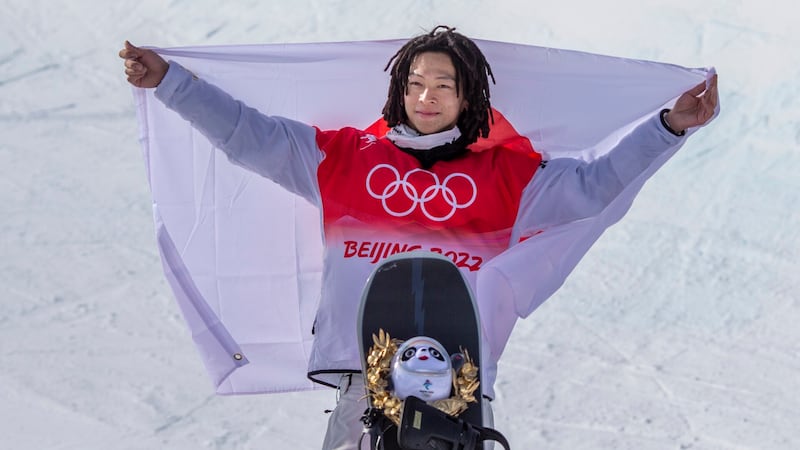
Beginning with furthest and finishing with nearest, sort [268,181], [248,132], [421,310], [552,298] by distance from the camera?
[552,298], [268,181], [248,132], [421,310]

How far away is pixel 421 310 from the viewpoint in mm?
2699

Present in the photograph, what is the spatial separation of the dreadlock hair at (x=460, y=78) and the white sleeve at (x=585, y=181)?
0.20 m

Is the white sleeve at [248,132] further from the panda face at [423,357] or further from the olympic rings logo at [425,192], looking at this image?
the panda face at [423,357]

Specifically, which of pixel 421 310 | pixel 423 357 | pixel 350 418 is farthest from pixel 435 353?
pixel 350 418

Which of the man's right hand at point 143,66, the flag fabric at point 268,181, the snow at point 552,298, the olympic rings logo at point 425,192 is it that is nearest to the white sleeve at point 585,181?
the olympic rings logo at point 425,192

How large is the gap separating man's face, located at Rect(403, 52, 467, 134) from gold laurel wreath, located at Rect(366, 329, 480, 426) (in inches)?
22.5

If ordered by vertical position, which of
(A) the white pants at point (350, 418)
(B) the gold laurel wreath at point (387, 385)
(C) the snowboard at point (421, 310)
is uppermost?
(C) the snowboard at point (421, 310)

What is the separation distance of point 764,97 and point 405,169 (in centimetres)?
293

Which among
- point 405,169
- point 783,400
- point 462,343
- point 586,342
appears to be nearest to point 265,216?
point 405,169

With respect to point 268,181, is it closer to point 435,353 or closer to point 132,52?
point 132,52

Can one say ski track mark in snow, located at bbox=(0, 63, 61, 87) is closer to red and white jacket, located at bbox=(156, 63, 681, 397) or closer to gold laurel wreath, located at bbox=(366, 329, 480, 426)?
red and white jacket, located at bbox=(156, 63, 681, 397)

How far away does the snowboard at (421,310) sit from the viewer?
2.65 m

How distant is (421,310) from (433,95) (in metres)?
0.54

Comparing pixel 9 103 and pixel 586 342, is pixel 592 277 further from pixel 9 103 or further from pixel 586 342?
pixel 9 103
